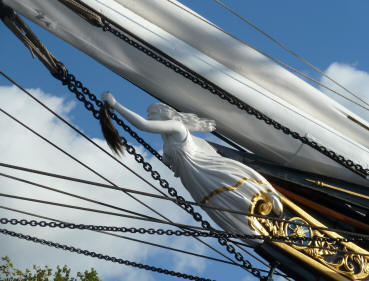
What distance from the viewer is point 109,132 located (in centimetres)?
449

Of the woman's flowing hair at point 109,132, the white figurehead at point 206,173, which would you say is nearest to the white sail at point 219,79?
the white figurehead at point 206,173

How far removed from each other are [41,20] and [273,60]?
1635mm

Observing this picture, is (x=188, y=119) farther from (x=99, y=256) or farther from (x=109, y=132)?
(x=99, y=256)

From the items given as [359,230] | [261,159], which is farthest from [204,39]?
[359,230]

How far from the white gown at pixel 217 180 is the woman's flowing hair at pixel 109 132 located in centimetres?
29

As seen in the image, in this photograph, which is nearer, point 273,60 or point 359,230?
point 359,230

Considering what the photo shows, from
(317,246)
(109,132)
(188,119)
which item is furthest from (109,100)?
(317,246)

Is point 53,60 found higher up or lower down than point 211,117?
lower down

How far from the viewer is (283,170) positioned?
478cm

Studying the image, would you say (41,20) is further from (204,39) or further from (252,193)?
(252,193)

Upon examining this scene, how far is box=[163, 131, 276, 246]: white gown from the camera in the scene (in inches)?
171

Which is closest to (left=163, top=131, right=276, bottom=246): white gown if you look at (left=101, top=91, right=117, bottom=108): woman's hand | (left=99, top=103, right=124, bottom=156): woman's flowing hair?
(left=99, top=103, right=124, bottom=156): woman's flowing hair

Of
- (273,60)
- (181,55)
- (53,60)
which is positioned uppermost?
(273,60)

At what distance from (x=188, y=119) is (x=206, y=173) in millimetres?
403
